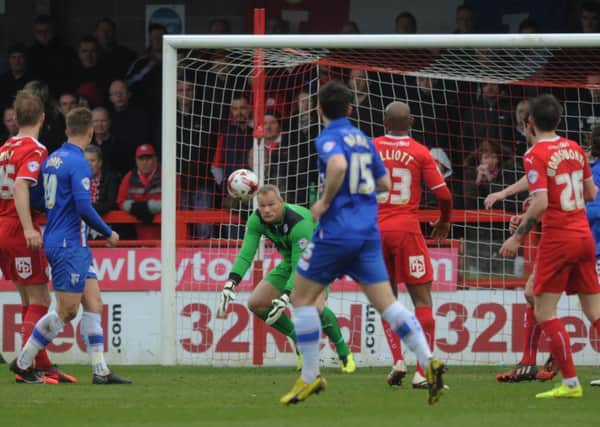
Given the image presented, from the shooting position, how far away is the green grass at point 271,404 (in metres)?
7.98

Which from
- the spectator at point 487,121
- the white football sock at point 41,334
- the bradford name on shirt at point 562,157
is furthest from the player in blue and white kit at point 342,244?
the spectator at point 487,121

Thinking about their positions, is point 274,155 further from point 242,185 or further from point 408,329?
point 408,329

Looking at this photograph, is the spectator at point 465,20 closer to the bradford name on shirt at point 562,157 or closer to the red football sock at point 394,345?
the red football sock at point 394,345

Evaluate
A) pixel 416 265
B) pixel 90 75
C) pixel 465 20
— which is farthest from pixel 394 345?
pixel 90 75

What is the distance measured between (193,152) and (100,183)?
101 cm

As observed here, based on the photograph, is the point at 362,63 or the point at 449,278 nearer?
the point at 449,278

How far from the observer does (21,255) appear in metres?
10.6

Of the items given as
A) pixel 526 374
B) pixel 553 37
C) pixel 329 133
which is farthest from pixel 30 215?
pixel 553 37

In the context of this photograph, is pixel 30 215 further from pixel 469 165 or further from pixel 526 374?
pixel 469 165

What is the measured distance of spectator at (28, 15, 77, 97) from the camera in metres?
16.0

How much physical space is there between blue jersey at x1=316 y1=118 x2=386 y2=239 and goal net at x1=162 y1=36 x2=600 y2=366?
12.9 feet

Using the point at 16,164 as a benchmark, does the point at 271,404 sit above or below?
below

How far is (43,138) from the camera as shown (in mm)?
15008

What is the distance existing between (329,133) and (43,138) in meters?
7.37
